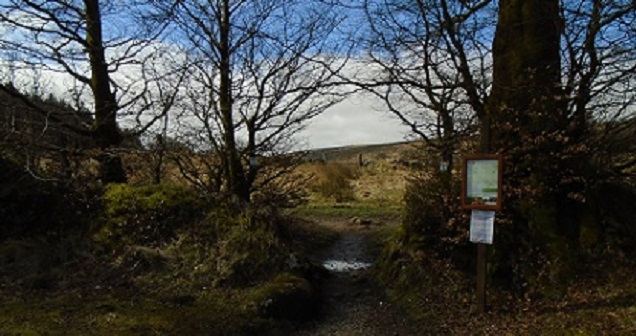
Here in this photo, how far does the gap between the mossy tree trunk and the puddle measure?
2.57 metres

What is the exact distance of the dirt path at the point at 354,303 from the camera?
5.23m

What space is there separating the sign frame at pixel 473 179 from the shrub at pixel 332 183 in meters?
11.1

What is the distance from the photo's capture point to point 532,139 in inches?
224

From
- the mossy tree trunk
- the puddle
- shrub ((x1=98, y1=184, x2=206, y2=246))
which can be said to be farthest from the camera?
the puddle

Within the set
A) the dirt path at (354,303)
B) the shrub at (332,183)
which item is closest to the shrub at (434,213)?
the dirt path at (354,303)

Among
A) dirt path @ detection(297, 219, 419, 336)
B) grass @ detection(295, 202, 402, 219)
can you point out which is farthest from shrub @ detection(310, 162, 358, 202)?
dirt path @ detection(297, 219, 419, 336)

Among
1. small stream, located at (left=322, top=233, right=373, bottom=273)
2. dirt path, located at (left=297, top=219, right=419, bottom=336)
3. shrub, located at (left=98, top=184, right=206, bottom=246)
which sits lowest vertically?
dirt path, located at (left=297, top=219, right=419, bottom=336)

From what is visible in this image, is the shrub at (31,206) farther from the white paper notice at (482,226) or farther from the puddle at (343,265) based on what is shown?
the white paper notice at (482,226)

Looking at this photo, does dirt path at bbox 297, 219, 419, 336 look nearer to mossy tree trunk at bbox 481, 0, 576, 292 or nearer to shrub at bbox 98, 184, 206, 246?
mossy tree trunk at bbox 481, 0, 576, 292

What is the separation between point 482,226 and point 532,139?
1.47 metres

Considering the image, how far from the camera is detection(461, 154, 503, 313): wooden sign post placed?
193 inches

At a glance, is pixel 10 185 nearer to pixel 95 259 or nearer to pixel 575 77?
pixel 95 259

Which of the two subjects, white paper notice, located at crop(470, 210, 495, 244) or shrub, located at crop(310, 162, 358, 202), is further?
shrub, located at crop(310, 162, 358, 202)

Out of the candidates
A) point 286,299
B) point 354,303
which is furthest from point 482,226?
point 286,299
